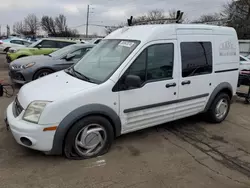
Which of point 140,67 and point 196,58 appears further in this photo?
point 196,58

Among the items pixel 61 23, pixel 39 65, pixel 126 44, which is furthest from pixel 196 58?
pixel 61 23

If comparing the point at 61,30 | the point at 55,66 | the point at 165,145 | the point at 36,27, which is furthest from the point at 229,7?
the point at 36,27

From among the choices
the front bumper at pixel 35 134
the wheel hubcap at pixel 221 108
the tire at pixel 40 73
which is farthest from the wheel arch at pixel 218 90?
the tire at pixel 40 73

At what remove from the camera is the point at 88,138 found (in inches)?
130

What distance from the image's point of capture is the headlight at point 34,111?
2.98m

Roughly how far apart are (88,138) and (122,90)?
0.83 m

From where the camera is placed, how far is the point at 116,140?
4.02m

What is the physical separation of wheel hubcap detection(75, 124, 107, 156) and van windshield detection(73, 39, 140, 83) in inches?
27.1

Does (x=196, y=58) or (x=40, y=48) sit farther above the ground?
(x=40, y=48)

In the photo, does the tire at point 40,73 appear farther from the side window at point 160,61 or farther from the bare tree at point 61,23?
the bare tree at point 61,23

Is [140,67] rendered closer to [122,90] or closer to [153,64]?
[153,64]

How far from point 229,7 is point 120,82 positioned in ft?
108

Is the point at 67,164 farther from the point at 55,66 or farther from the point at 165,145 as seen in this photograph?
the point at 55,66

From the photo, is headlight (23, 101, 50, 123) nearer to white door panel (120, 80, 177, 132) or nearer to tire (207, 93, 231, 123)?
white door panel (120, 80, 177, 132)
